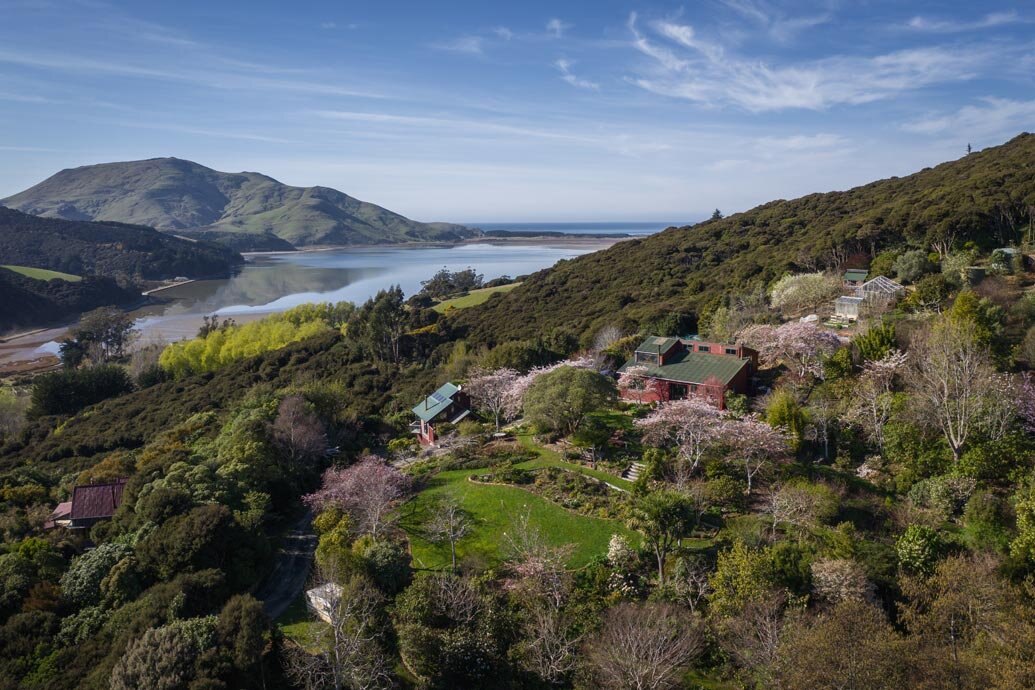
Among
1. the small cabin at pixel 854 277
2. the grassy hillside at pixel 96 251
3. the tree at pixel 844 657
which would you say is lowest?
the tree at pixel 844 657

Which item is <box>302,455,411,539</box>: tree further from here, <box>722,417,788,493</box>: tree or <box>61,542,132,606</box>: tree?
<box>722,417,788,493</box>: tree

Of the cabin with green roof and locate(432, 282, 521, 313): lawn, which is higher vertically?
locate(432, 282, 521, 313): lawn

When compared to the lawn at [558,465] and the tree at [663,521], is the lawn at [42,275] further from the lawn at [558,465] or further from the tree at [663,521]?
the tree at [663,521]

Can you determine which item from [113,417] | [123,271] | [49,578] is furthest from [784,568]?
[123,271]

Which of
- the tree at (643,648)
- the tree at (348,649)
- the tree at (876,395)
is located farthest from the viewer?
the tree at (876,395)

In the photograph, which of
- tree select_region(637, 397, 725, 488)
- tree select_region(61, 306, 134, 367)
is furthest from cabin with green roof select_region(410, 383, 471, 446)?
tree select_region(61, 306, 134, 367)

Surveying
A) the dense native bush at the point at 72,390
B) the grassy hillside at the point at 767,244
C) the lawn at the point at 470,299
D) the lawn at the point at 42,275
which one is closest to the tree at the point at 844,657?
the grassy hillside at the point at 767,244
